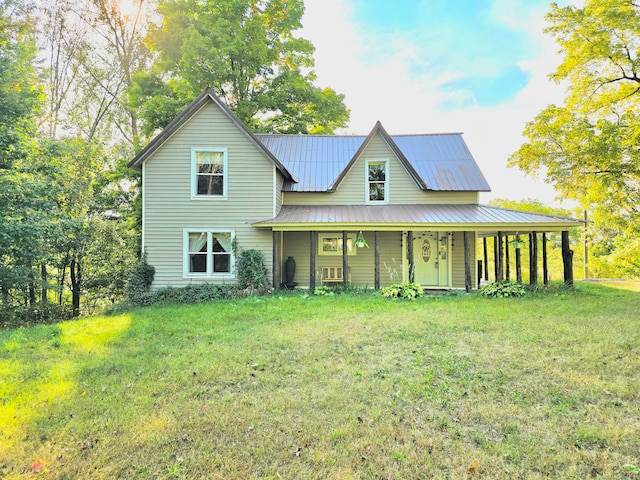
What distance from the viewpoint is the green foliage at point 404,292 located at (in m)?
10.7

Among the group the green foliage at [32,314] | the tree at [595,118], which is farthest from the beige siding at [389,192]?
the green foliage at [32,314]

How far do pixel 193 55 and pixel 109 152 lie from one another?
722cm

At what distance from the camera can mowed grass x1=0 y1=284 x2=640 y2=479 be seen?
2.77 m

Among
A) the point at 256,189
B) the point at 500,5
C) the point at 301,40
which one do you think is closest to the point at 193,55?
the point at 301,40

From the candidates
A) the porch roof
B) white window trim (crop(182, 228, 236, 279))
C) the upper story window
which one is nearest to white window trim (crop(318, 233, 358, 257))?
the porch roof

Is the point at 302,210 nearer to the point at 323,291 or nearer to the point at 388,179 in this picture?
the point at 323,291

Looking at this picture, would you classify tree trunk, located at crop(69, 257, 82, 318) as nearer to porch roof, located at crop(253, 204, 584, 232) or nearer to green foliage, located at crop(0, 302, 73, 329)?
green foliage, located at crop(0, 302, 73, 329)

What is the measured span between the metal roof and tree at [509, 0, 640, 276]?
249 centimetres

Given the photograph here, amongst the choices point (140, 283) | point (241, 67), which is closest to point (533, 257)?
point (140, 283)

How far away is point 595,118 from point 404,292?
1048 centimetres

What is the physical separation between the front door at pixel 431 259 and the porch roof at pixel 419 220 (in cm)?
132

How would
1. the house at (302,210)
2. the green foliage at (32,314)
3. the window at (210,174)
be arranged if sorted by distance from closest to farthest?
1. the green foliage at (32,314)
2. the house at (302,210)
3. the window at (210,174)

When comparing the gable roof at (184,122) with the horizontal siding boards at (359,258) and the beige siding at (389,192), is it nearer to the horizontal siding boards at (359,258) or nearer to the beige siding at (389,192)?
the beige siding at (389,192)

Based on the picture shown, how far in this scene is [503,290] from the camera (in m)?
10.9
